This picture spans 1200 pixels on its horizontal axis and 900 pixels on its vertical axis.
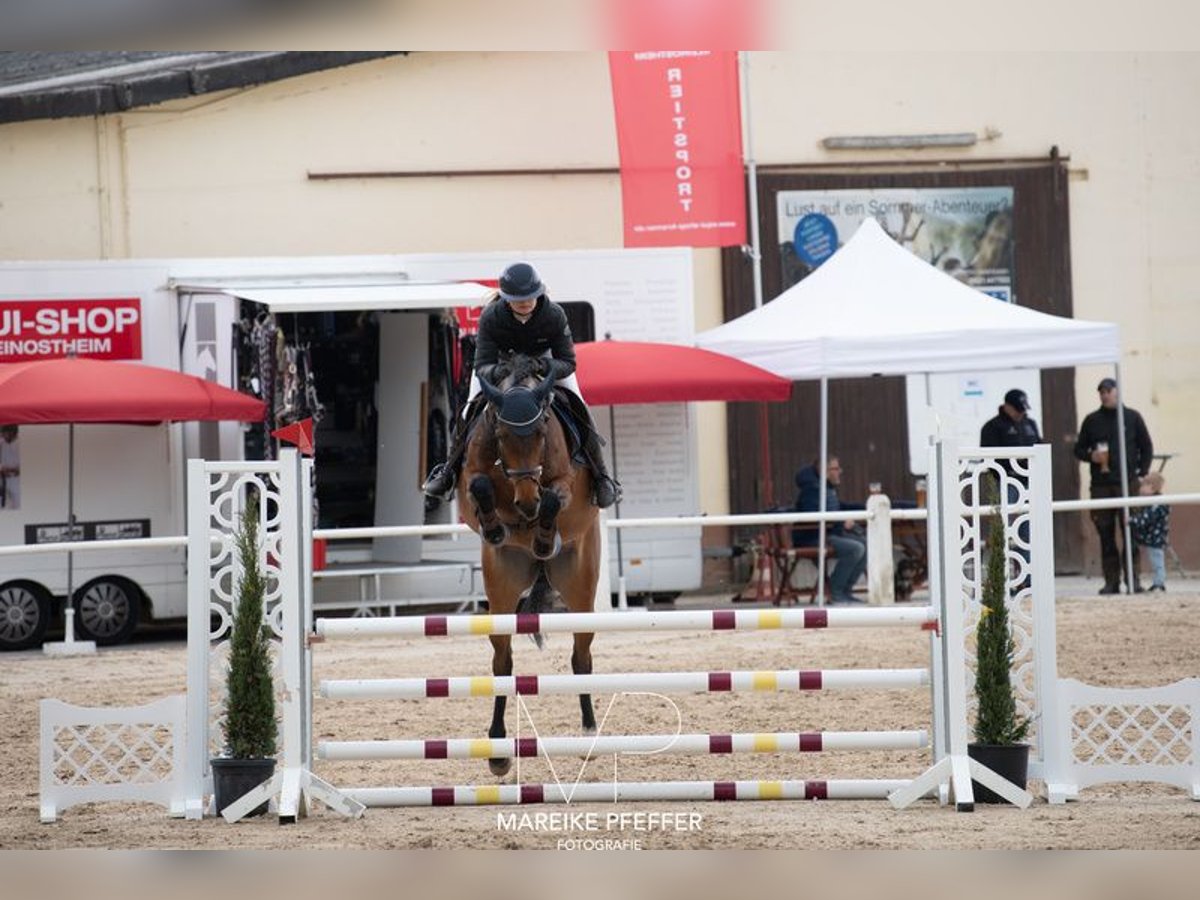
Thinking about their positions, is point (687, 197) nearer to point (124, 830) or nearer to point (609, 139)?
point (609, 139)

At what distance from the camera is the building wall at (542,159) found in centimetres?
2050

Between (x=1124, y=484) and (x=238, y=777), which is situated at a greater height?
(x=1124, y=484)

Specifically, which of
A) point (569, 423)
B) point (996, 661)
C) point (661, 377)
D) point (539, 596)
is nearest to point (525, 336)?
point (569, 423)

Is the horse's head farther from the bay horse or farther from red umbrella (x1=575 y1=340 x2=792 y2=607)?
red umbrella (x1=575 y1=340 x2=792 y2=607)

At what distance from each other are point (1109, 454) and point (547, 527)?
1015 cm

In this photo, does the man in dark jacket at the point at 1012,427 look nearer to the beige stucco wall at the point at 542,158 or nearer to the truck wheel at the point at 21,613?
the beige stucco wall at the point at 542,158

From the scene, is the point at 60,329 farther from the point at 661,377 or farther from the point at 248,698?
the point at 248,698

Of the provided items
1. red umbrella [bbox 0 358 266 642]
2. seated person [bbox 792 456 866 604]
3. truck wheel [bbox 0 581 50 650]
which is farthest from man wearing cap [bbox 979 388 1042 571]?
truck wheel [bbox 0 581 50 650]

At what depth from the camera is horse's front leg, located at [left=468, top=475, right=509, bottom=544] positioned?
8641 mm

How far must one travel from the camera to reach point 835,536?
55.5 feet

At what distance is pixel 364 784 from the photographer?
875cm

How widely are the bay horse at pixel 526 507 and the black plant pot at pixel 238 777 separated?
113cm
